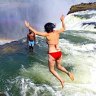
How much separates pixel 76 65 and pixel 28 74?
84.5 inches

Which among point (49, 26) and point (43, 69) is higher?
point (49, 26)

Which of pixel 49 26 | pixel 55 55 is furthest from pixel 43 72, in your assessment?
pixel 49 26

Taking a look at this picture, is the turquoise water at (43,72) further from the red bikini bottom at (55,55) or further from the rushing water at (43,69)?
the red bikini bottom at (55,55)

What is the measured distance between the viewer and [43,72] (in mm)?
15914

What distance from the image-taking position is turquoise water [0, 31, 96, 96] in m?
14.6

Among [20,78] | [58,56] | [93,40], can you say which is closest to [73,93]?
[20,78]

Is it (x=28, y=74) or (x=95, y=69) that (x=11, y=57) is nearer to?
(x=28, y=74)

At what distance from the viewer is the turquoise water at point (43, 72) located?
1459 cm

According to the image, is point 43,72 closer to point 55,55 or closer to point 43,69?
point 43,69

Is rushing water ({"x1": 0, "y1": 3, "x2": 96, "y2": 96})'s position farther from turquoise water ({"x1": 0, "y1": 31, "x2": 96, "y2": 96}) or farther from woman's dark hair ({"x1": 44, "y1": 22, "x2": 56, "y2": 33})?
woman's dark hair ({"x1": 44, "y1": 22, "x2": 56, "y2": 33})

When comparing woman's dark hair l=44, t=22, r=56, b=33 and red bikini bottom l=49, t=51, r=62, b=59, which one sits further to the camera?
red bikini bottom l=49, t=51, r=62, b=59

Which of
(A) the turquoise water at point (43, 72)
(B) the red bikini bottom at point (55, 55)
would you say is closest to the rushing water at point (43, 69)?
(A) the turquoise water at point (43, 72)

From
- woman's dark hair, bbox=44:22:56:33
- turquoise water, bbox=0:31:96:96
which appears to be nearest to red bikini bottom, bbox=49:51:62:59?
woman's dark hair, bbox=44:22:56:33

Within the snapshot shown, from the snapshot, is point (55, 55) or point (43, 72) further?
point (43, 72)
